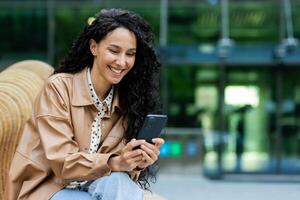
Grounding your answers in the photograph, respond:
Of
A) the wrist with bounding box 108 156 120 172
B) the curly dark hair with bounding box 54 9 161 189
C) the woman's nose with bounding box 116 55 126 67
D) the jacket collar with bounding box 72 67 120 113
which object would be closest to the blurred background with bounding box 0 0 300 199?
the curly dark hair with bounding box 54 9 161 189

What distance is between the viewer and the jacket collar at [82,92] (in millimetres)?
2877

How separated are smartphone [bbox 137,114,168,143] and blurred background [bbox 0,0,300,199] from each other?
11.4 m

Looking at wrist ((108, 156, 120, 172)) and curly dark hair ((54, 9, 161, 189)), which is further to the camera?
curly dark hair ((54, 9, 161, 189))

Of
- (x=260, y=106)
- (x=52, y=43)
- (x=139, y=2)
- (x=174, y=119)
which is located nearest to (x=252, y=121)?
(x=260, y=106)

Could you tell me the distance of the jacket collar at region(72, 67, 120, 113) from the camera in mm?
2877

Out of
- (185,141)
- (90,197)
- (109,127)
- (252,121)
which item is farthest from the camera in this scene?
(252,121)

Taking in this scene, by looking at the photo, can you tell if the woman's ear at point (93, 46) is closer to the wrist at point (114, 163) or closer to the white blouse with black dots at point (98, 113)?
the white blouse with black dots at point (98, 113)

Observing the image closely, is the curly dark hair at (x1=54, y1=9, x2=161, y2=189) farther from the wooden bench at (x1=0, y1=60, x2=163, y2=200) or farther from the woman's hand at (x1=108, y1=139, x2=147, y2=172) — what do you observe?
the wooden bench at (x1=0, y1=60, x2=163, y2=200)

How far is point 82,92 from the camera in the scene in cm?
290

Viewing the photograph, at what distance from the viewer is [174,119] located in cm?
1438

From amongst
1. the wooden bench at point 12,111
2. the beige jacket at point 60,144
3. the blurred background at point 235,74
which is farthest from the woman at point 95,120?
the blurred background at point 235,74

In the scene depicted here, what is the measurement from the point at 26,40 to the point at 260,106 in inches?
228

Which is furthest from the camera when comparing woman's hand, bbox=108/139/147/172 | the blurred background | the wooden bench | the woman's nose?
the blurred background

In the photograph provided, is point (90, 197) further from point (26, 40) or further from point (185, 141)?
point (26, 40)
